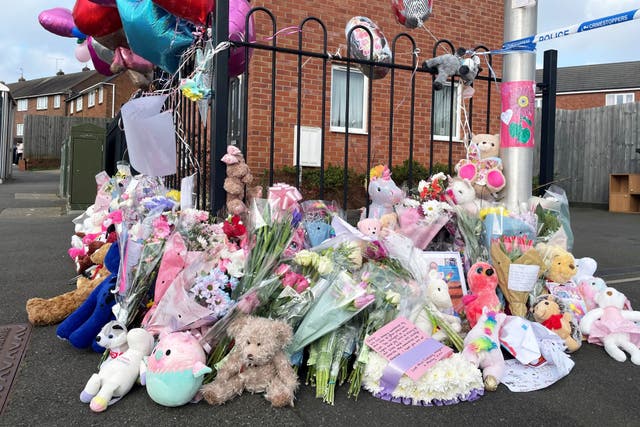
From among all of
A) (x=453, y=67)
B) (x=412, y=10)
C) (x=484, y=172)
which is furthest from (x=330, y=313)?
(x=412, y=10)

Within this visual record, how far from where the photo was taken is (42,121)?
30500 mm

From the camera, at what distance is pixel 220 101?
318cm

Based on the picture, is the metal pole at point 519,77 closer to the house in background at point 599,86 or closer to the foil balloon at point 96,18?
the foil balloon at point 96,18

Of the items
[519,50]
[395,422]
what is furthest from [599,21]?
[395,422]

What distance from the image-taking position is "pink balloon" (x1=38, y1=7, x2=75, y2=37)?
509 centimetres

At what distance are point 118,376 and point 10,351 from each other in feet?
3.25

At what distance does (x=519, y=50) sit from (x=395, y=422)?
2796 millimetres

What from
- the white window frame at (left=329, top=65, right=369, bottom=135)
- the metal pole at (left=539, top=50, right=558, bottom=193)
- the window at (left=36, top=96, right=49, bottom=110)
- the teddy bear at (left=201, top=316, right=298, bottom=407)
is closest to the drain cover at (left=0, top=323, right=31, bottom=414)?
the teddy bear at (left=201, top=316, right=298, bottom=407)

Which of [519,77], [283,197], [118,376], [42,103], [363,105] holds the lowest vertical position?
[118,376]

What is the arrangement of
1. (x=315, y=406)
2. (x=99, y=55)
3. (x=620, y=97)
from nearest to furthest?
(x=315, y=406)
(x=99, y=55)
(x=620, y=97)

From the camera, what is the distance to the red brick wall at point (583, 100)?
2791 centimetres

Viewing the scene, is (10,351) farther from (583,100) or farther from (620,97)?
(620,97)

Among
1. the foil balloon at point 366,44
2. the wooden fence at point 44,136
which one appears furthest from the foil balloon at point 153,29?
the wooden fence at point 44,136

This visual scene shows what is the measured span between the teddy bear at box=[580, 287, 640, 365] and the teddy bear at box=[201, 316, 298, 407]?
1882mm
